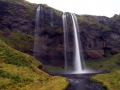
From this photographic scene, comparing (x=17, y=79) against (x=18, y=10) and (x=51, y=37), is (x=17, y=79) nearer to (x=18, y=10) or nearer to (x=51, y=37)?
(x=51, y=37)

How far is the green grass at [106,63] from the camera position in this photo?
280 feet

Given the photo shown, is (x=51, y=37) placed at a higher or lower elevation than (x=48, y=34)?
lower

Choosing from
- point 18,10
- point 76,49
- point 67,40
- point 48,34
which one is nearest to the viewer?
point 18,10

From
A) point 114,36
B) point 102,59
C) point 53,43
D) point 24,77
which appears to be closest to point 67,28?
point 53,43

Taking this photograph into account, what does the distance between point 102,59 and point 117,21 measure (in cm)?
3056

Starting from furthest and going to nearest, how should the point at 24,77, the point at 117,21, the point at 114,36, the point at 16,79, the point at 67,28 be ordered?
the point at 117,21, the point at 114,36, the point at 67,28, the point at 24,77, the point at 16,79

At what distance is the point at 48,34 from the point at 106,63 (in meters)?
32.0

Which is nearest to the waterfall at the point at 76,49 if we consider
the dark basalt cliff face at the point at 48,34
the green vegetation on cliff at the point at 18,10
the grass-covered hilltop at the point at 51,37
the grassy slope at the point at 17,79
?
the grass-covered hilltop at the point at 51,37

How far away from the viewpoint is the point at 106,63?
89688mm

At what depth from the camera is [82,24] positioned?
3775 inches

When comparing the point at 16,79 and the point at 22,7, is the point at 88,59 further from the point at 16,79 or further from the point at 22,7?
the point at 16,79

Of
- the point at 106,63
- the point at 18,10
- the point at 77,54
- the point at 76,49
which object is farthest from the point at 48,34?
the point at 106,63

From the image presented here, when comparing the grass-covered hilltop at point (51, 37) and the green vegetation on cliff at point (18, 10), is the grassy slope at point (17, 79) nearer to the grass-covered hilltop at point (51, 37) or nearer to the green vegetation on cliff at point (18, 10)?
the grass-covered hilltop at point (51, 37)

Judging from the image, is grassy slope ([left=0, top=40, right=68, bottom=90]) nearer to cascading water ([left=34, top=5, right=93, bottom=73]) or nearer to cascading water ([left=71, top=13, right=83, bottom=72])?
cascading water ([left=34, top=5, right=93, bottom=73])
